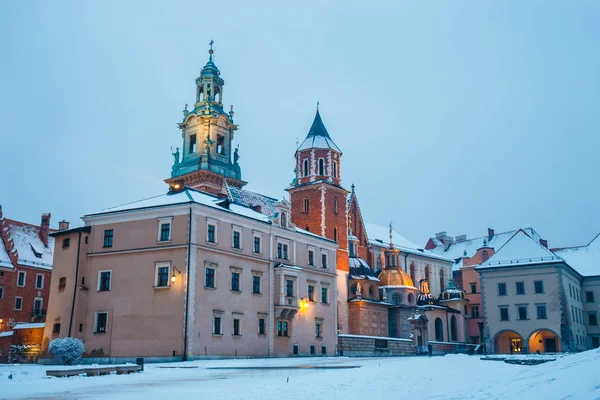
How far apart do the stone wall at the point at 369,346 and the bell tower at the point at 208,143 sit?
32.0m

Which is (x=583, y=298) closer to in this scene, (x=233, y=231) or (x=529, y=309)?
(x=529, y=309)

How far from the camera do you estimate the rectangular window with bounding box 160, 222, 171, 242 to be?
43.9 m

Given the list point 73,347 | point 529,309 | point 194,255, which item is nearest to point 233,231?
point 194,255

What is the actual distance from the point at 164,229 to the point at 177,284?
421 centimetres

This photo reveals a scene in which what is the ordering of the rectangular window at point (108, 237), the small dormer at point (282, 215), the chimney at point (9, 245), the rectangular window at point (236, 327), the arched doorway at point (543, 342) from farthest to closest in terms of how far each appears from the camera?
the arched doorway at point (543, 342), the chimney at point (9, 245), the small dormer at point (282, 215), the rectangular window at point (108, 237), the rectangular window at point (236, 327)

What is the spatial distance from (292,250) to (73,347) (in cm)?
2106

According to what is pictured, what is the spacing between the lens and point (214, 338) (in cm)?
4303

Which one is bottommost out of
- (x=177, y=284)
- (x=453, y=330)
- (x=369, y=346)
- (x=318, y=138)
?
(x=369, y=346)

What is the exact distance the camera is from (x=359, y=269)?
71.3 metres

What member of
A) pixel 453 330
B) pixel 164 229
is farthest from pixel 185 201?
pixel 453 330

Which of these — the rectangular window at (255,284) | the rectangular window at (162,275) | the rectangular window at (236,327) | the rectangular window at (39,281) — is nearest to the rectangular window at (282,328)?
the rectangular window at (255,284)

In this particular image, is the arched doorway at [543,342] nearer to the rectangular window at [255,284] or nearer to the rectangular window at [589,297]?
the rectangular window at [589,297]

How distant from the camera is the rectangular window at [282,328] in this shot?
162 feet

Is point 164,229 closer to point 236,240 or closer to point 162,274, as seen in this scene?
point 162,274
